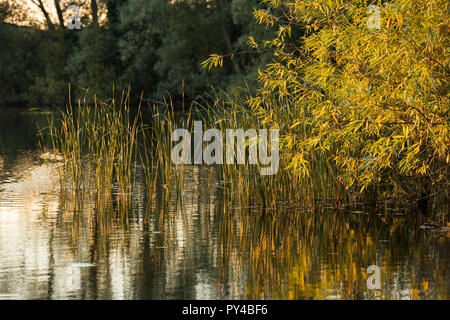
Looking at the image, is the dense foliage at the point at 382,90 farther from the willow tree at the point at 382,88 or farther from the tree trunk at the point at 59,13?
the tree trunk at the point at 59,13

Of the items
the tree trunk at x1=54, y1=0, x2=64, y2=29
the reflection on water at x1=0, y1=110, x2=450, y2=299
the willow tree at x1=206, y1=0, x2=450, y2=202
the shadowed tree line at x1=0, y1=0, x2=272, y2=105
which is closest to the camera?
the reflection on water at x1=0, y1=110, x2=450, y2=299

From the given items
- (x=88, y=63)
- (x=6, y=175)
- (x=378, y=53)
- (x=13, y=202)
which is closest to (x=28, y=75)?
(x=88, y=63)

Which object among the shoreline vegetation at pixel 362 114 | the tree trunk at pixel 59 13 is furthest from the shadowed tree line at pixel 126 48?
the shoreline vegetation at pixel 362 114

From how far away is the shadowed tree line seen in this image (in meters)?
37.4

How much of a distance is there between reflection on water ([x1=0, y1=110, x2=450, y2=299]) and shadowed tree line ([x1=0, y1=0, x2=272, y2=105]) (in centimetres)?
2155

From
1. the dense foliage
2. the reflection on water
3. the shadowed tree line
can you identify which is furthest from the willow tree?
the shadowed tree line

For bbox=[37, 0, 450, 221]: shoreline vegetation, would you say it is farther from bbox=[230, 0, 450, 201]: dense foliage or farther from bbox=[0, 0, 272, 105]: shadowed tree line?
bbox=[0, 0, 272, 105]: shadowed tree line

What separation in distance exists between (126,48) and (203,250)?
113ft

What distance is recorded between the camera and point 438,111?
30.2 feet

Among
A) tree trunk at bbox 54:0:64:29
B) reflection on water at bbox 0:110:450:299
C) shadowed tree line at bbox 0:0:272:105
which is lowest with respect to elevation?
reflection on water at bbox 0:110:450:299

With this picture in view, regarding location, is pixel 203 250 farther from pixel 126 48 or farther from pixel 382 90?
pixel 126 48

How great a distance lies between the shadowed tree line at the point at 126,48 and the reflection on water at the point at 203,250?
21.6m

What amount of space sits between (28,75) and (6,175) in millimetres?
40287
